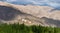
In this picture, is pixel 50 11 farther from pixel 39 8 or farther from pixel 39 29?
pixel 39 29

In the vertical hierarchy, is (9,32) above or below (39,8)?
above

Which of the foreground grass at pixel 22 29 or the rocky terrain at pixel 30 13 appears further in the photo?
the rocky terrain at pixel 30 13

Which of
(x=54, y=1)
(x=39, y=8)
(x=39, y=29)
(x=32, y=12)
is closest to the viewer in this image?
(x=39, y=29)

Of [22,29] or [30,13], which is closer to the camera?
[22,29]

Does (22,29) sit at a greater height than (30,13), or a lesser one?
greater

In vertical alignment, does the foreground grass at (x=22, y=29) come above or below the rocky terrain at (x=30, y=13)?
above

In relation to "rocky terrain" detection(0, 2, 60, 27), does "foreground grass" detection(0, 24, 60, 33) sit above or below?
above

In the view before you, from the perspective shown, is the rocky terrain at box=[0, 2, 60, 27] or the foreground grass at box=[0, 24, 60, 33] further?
the rocky terrain at box=[0, 2, 60, 27]

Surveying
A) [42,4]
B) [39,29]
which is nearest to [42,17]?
[42,4]
